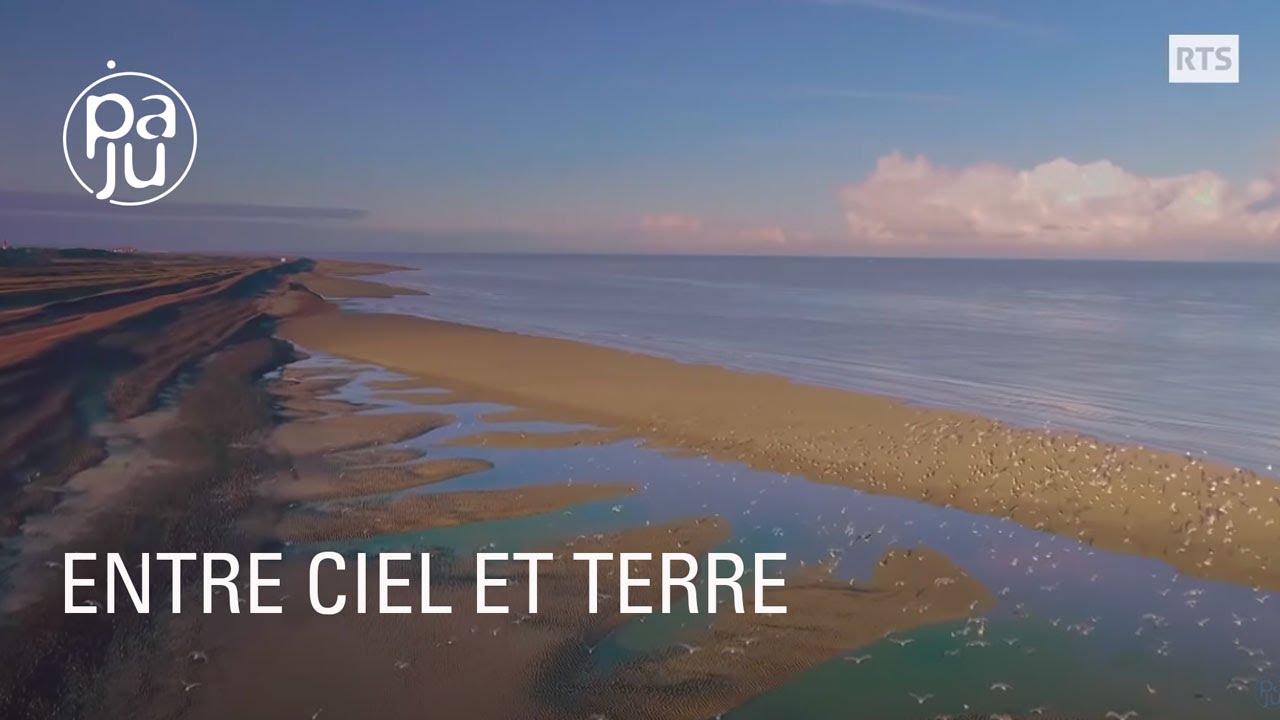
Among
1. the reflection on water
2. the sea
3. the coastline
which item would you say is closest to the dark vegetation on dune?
the sea

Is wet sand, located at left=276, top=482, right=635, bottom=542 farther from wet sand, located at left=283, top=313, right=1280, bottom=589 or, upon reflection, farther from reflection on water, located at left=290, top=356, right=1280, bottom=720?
wet sand, located at left=283, top=313, right=1280, bottom=589

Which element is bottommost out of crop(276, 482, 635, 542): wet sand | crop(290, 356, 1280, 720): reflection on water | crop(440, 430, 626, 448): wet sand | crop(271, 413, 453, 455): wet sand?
crop(290, 356, 1280, 720): reflection on water

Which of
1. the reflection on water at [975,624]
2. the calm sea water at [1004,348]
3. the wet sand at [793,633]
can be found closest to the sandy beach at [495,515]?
the wet sand at [793,633]

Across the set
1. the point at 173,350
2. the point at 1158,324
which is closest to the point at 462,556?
the point at 173,350

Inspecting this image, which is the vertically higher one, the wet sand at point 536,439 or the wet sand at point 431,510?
the wet sand at point 536,439

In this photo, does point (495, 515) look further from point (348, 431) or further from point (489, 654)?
point (348, 431)

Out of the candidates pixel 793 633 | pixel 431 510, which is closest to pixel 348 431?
pixel 431 510

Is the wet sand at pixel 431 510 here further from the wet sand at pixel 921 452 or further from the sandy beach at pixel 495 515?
the wet sand at pixel 921 452
